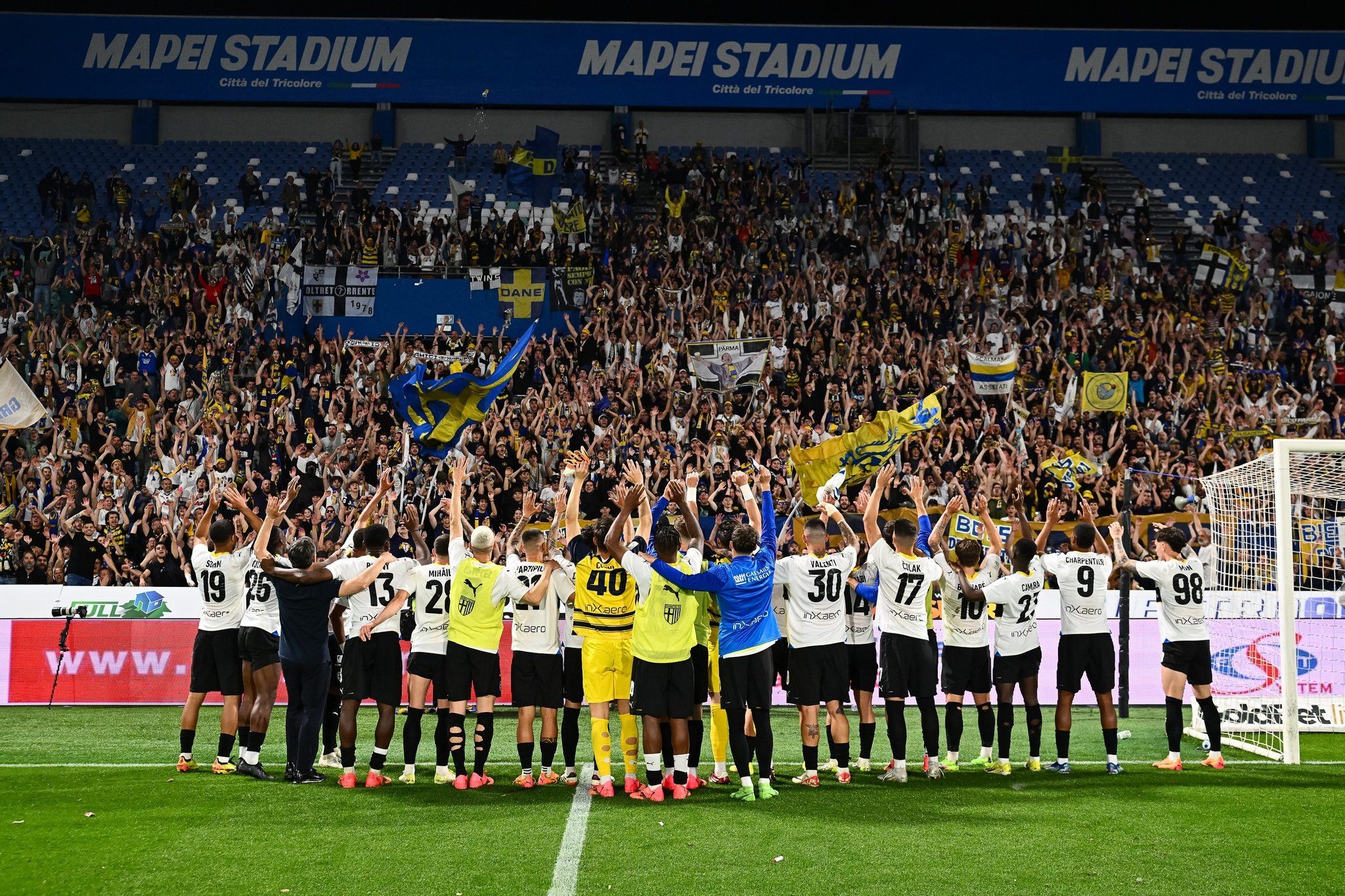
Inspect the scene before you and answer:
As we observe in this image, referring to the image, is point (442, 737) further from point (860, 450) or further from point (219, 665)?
point (860, 450)

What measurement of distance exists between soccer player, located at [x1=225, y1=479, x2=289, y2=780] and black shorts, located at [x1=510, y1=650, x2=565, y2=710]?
7.54 ft

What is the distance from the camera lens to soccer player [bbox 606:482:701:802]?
33.3ft

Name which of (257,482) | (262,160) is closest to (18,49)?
(262,160)

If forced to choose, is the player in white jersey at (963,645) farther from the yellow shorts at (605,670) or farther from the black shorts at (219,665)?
the black shorts at (219,665)

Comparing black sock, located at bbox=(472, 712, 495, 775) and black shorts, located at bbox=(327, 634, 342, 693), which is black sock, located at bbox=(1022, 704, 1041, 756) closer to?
black sock, located at bbox=(472, 712, 495, 775)

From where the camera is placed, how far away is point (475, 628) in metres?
11.0

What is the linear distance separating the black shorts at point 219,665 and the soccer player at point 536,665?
285cm

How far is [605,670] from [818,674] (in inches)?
76.5

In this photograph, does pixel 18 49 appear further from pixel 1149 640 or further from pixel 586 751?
pixel 1149 640

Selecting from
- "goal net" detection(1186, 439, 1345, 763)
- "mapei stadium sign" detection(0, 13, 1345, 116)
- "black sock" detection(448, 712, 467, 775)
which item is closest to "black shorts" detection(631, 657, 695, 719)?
"black sock" detection(448, 712, 467, 775)

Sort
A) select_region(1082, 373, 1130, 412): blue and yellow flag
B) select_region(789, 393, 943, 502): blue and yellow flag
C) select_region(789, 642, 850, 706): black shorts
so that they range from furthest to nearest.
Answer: select_region(1082, 373, 1130, 412): blue and yellow flag < select_region(789, 393, 943, 502): blue and yellow flag < select_region(789, 642, 850, 706): black shorts

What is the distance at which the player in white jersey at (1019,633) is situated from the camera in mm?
11883

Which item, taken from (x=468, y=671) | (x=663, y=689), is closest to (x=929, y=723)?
(x=663, y=689)

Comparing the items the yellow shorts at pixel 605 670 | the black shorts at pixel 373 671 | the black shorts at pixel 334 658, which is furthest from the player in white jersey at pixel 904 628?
the black shorts at pixel 334 658
